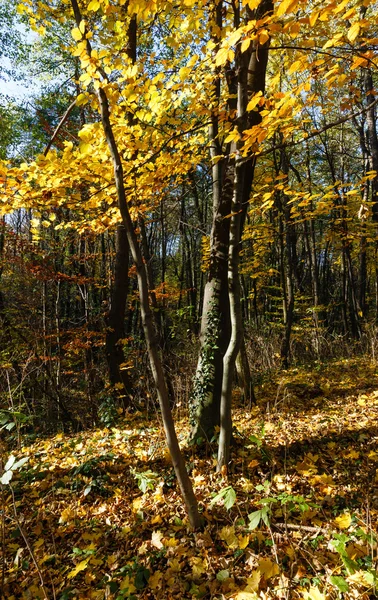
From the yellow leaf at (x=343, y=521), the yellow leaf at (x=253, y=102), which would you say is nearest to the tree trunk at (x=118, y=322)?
the yellow leaf at (x=253, y=102)

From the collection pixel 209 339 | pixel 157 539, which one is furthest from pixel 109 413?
pixel 157 539

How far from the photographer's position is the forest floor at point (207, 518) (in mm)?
2176

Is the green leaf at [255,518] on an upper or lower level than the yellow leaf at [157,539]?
upper

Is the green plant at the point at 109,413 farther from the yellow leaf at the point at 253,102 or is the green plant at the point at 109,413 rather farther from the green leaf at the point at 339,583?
the yellow leaf at the point at 253,102

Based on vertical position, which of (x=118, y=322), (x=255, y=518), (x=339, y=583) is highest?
(x=118, y=322)

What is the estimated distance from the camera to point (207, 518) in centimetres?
286

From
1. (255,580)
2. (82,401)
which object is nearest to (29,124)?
(82,401)

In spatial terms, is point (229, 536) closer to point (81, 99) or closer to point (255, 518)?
point (255, 518)

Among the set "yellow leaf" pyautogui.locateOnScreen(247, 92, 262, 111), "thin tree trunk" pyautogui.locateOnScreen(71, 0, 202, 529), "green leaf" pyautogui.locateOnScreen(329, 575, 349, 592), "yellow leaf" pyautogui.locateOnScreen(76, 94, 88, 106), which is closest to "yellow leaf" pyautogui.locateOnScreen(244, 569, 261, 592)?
"green leaf" pyautogui.locateOnScreen(329, 575, 349, 592)

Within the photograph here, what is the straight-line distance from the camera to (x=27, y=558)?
9.04 feet

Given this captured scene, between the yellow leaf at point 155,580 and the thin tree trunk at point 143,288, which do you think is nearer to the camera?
the yellow leaf at point 155,580

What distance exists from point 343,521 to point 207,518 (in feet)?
3.62

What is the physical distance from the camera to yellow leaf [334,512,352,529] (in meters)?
2.47

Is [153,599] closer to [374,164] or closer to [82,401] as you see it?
[82,401]
